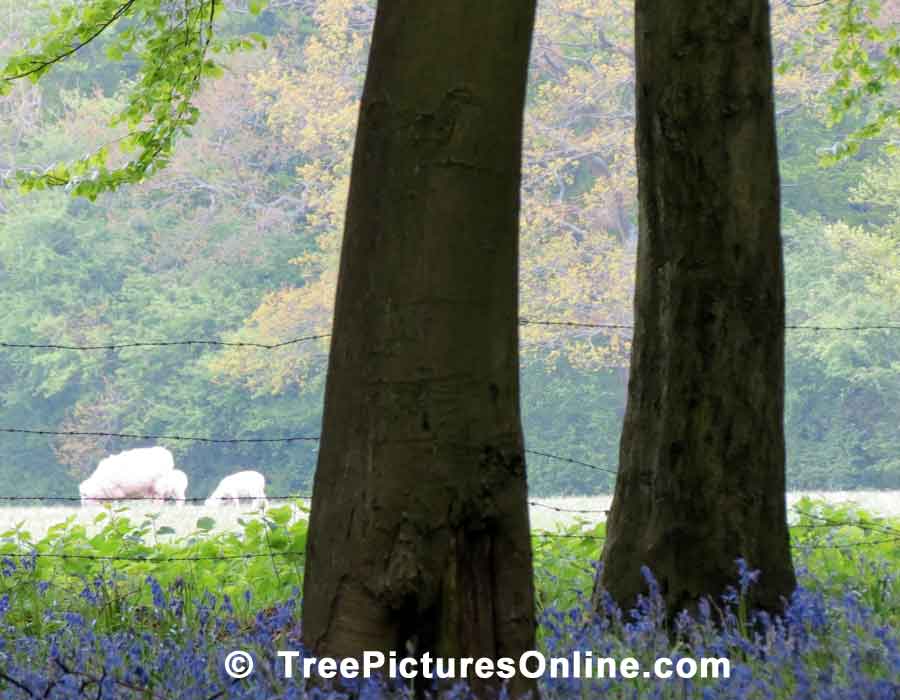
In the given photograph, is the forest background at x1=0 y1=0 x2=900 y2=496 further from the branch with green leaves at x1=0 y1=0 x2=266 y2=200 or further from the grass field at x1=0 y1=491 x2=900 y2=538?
the branch with green leaves at x1=0 y1=0 x2=266 y2=200

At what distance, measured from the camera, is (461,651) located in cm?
321

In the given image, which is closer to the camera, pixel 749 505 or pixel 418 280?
pixel 418 280

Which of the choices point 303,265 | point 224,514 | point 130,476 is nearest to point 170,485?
point 130,476

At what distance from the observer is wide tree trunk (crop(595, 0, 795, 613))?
4582mm

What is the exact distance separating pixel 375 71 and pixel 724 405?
1885 mm

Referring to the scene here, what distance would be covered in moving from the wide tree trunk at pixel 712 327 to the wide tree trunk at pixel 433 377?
146 cm

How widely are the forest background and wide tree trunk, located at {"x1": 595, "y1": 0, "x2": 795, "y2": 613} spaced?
855 inches

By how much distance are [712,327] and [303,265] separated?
82.2ft

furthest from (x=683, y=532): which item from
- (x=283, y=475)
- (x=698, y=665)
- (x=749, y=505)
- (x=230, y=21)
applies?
(x=230, y=21)

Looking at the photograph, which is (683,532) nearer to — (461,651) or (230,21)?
(461,651)

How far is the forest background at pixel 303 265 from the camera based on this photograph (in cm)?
2689

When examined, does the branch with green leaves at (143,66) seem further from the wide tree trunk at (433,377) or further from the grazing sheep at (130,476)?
the grazing sheep at (130,476)

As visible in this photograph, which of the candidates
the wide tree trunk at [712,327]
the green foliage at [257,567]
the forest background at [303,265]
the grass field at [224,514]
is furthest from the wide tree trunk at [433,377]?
the forest background at [303,265]

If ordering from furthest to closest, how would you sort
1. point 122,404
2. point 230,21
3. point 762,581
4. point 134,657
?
point 230,21, point 122,404, point 762,581, point 134,657
